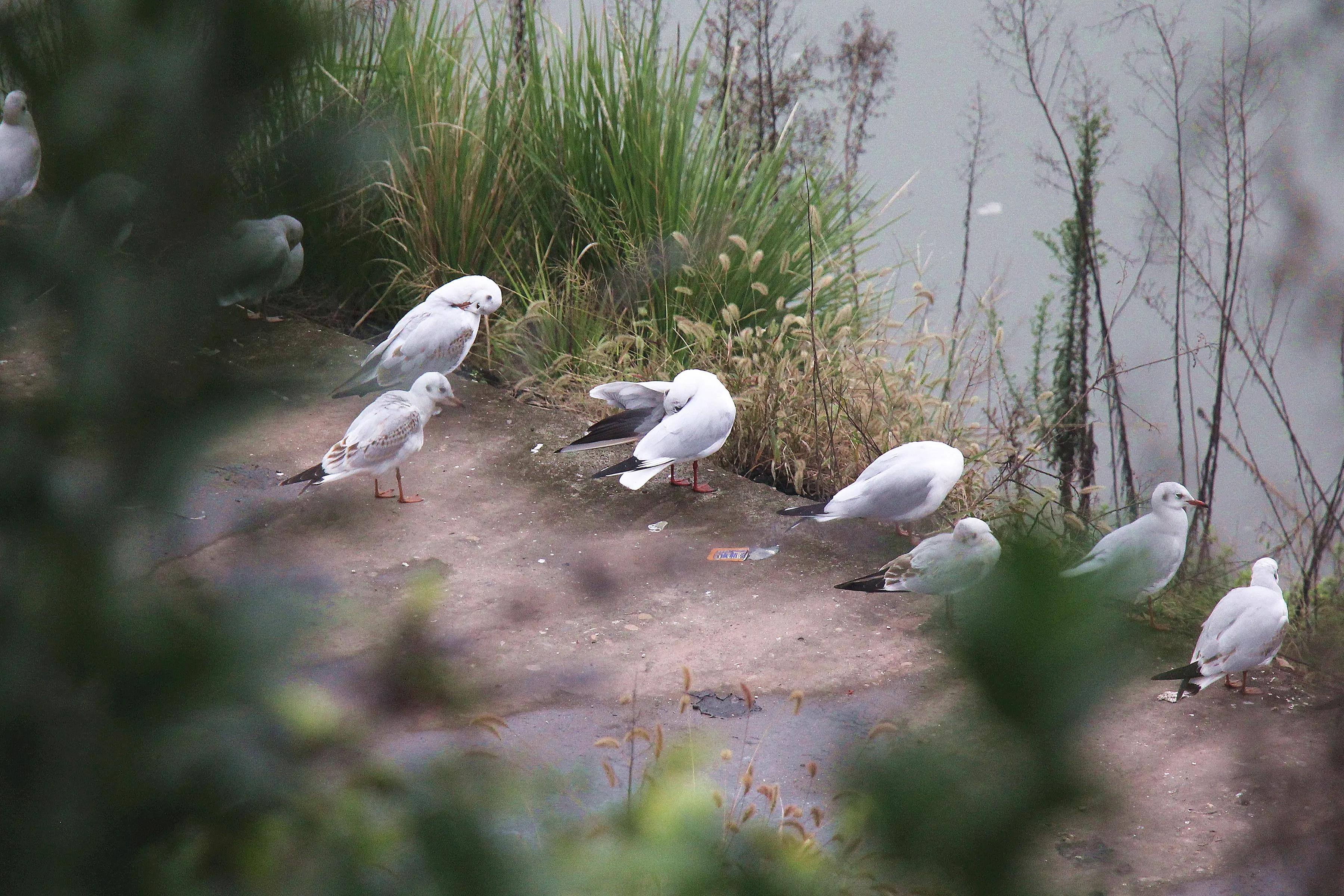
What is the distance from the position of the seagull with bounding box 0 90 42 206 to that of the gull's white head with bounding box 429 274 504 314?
11.5ft

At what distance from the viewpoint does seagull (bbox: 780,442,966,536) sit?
3.43 metres

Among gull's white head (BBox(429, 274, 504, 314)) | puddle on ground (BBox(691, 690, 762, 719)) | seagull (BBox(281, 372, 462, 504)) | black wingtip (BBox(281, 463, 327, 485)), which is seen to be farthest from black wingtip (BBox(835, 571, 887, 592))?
gull's white head (BBox(429, 274, 504, 314))

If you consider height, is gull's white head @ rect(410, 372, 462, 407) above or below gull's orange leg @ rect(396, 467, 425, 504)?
above

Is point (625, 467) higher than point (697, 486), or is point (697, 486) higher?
point (625, 467)

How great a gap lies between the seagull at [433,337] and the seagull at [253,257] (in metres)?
3.72

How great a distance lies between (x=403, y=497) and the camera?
4.05 metres

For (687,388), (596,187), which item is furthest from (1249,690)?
(596,187)

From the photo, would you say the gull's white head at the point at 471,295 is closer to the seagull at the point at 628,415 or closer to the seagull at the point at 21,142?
the seagull at the point at 628,415

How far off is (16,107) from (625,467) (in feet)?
11.2

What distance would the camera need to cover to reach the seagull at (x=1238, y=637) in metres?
2.85

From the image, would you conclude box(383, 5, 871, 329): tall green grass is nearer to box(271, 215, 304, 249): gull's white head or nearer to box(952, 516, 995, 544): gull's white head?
box(952, 516, 995, 544): gull's white head

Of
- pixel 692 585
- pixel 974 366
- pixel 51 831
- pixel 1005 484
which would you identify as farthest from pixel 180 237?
pixel 974 366

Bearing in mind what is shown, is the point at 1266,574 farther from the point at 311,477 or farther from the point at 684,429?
the point at 311,477

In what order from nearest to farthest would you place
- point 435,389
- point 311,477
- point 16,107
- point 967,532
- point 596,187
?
point 16,107, point 967,532, point 311,477, point 435,389, point 596,187
